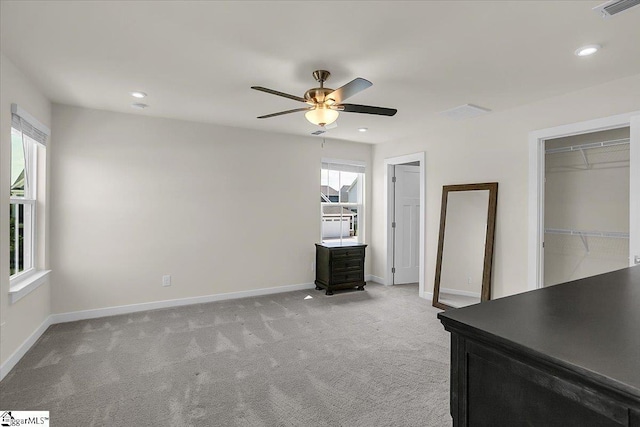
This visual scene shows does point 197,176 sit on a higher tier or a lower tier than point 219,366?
higher

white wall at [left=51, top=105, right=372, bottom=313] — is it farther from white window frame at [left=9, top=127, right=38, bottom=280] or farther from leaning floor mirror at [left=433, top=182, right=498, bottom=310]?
leaning floor mirror at [left=433, top=182, right=498, bottom=310]

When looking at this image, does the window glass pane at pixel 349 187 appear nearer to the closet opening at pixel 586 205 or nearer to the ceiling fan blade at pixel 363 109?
the closet opening at pixel 586 205

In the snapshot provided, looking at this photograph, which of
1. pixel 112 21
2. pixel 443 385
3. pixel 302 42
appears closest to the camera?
pixel 112 21

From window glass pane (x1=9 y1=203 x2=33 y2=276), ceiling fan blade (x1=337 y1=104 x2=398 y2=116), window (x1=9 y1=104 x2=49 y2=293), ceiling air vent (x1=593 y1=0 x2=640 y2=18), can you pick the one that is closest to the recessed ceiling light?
ceiling air vent (x1=593 y1=0 x2=640 y2=18)

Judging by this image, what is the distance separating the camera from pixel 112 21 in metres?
2.09

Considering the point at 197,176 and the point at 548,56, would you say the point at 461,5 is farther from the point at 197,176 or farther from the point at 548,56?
the point at 197,176

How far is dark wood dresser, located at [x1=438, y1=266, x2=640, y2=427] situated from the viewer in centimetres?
66

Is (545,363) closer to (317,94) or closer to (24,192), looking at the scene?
(317,94)

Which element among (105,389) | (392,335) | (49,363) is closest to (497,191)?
(392,335)

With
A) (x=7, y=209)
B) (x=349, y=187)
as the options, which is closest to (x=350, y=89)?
(x=7, y=209)

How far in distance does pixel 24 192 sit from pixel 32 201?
0.51 ft

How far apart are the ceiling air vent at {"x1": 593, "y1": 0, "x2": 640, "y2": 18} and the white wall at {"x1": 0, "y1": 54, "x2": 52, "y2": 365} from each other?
4.10m

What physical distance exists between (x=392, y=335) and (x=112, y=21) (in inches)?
139

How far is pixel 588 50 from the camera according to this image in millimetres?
2404
